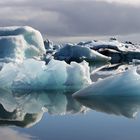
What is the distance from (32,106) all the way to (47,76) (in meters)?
1.84

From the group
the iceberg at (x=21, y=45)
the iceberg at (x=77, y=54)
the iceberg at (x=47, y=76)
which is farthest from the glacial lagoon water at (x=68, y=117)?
the iceberg at (x=77, y=54)

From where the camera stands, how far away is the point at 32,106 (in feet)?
18.0

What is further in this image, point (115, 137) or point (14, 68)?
point (14, 68)

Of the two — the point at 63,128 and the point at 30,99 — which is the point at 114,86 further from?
the point at 63,128

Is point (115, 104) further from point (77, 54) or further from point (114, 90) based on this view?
point (77, 54)

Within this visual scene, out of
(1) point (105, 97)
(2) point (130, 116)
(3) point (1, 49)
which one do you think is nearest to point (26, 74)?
(1) point (105, 97)

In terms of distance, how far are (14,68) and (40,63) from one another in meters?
0.42

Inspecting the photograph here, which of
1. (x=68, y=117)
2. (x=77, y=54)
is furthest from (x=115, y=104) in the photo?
(x=77, y=54)

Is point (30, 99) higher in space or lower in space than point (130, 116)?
lower

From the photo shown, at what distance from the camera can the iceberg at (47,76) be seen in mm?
7199

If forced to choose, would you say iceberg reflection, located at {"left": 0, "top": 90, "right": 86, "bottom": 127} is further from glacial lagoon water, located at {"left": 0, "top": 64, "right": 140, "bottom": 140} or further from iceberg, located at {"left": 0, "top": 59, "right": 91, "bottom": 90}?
iceberg, located at {"left": 0, "top": 59, "right": 91, "bottom": 90}

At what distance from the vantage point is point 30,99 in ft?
20.0

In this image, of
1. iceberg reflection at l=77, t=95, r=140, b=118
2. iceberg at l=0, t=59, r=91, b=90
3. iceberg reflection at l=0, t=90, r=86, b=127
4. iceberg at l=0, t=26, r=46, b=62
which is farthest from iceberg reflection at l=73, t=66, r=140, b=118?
iceberg at l=0, t=26, r=46, b=62

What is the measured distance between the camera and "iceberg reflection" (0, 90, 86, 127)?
463 centimetres
